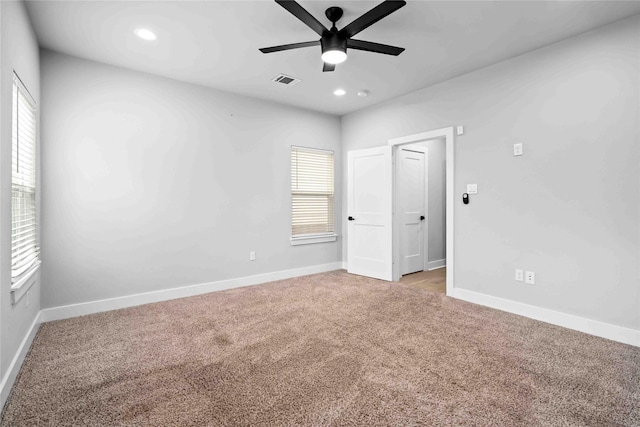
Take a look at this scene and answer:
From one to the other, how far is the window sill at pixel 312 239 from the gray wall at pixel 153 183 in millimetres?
92

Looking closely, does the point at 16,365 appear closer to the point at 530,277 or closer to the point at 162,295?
the point at 162,295

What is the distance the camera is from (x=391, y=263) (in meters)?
4.61

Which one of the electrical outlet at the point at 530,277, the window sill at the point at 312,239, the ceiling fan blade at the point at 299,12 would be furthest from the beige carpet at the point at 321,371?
the ceiling fan blade at the point at 299,12

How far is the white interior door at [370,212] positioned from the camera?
4.67 meters

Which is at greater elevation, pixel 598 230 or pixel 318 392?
pixel 598 230

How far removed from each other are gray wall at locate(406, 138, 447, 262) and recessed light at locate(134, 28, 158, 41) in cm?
422

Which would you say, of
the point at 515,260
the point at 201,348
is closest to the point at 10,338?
the point at 201,348

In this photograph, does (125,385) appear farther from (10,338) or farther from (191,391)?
(10,338)

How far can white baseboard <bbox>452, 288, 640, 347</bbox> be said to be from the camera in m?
2.62

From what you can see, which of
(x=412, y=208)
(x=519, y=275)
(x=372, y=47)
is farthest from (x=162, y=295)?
(x=519, y=275)

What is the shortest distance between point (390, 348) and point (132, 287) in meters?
2.96

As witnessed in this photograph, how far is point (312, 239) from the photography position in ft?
16.9

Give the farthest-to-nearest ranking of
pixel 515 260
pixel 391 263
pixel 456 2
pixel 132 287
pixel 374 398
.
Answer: pixel 391 263 < pixel 132 287 < pixel 515 260 < pixel 456 2 < pixel 374 398

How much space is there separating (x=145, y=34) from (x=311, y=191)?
304 cm
